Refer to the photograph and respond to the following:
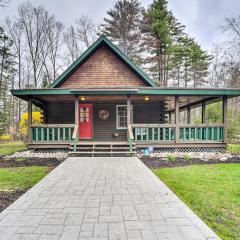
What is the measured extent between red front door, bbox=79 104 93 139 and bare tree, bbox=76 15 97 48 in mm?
14247

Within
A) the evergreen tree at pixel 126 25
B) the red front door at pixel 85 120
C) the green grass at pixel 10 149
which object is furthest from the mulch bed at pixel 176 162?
the evergreen tree at pixel 126 25

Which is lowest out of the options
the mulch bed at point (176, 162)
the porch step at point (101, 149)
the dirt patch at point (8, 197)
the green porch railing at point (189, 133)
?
the mulch bed at point (176, 162)

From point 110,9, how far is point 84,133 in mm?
16007

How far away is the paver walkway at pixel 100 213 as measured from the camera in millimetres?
2500

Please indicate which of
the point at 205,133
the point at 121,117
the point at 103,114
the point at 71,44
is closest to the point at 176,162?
the point at 205,133

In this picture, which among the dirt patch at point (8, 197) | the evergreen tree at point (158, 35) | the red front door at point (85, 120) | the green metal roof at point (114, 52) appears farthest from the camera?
the evergreen tree at point (158, 35)

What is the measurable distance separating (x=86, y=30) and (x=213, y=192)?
23.5 meters

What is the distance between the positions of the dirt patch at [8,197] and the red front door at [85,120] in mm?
7507

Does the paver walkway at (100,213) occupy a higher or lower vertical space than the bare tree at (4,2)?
lower

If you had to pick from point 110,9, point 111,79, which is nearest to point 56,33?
point 110,9

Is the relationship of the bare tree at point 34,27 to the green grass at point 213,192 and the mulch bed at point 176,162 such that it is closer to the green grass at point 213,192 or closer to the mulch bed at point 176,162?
the mulch bed at point 176,162

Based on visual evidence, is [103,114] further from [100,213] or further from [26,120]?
[26,120]

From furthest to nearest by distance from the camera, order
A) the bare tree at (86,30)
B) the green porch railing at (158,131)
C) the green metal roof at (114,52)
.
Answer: the bare tree at (86,30)
the green metal roof at (114,52)
the green porch railing at (158,131)

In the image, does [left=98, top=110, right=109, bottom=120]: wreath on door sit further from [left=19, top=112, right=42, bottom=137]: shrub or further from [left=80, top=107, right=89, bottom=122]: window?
[left=19, top=112, right=42, bottom=137]: shrub
